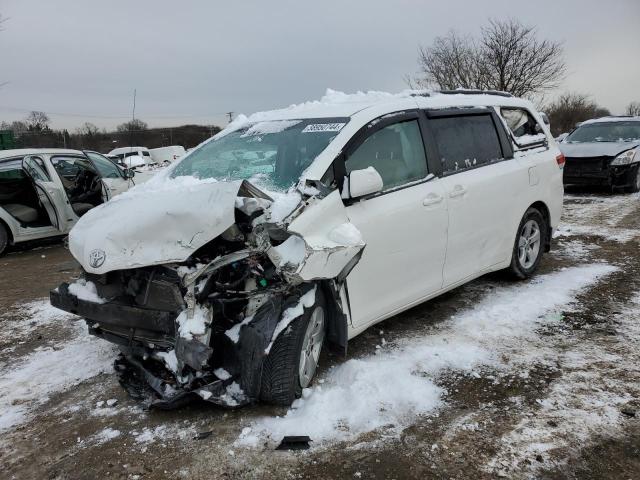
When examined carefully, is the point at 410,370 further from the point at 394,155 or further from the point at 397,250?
the point at 394,155

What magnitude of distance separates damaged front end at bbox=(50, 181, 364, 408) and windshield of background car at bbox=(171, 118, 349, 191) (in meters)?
0.46

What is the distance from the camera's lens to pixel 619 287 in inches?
197

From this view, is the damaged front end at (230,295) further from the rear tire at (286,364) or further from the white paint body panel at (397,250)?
the white paint body panel at (397,250)

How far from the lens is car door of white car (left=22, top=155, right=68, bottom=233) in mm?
8109

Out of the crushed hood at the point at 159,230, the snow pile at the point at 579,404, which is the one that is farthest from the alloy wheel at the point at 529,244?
the crushed hood at the point at 159,230

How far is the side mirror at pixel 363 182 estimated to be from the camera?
329 cm

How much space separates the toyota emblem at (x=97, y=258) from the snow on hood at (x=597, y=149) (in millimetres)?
10784

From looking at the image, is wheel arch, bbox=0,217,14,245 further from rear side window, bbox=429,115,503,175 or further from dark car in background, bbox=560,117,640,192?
dark car in background, bbox=560,117,640,192

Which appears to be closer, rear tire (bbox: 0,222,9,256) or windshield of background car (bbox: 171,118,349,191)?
windshield of background car (bbox: 171,118,349,191)

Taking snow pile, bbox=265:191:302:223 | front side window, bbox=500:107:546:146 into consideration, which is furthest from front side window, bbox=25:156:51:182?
front side window, bbox=500:107:546:146

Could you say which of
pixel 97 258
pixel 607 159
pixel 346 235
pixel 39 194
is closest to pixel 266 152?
pixel 346 235

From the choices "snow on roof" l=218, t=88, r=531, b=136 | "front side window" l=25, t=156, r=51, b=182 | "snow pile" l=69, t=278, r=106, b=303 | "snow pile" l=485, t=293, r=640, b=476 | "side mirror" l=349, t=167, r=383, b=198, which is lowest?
"snow pile" l=485, t=293, r=640, b=476

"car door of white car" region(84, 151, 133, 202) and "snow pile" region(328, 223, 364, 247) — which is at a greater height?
"car door of white car" region(84, 151, 133, 202)

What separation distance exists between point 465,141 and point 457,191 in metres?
0.59
